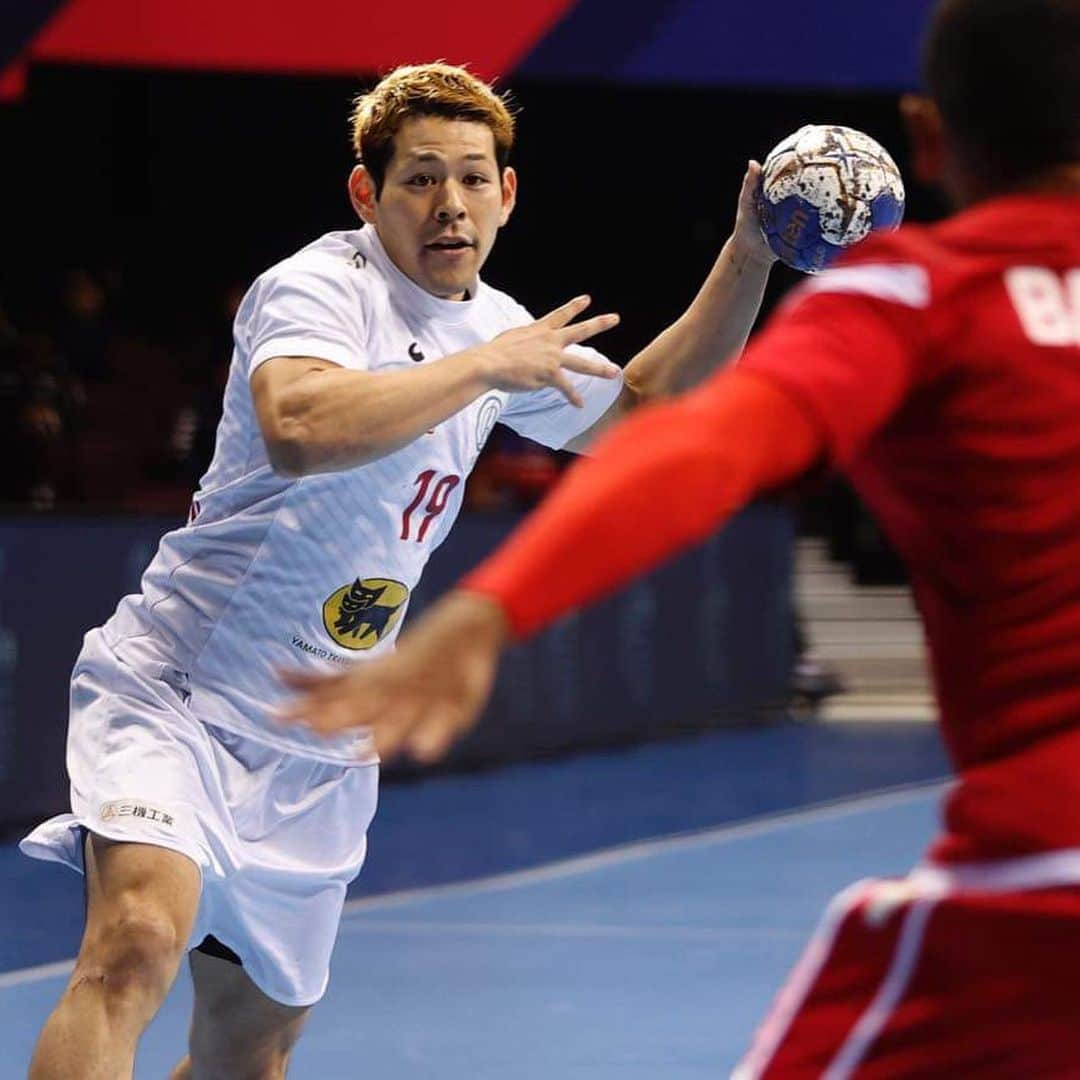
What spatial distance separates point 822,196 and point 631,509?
244cm

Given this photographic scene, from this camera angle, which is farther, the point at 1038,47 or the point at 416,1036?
the point at 416,1036

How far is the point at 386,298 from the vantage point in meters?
4.13

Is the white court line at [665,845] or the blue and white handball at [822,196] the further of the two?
the white court line at [665,845]

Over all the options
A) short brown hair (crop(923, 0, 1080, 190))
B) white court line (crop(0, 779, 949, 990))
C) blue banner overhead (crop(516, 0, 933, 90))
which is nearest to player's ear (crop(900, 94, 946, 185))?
short brown hair (crop(923, 0, 1080, 190))

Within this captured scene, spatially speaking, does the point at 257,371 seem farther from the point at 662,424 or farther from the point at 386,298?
the point at 662,424

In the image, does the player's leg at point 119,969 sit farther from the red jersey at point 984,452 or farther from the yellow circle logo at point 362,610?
the red jersey at point 984,452

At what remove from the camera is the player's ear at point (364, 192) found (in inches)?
168

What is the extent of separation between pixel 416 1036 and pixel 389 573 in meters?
2.15

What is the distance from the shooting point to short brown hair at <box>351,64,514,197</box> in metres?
4.20

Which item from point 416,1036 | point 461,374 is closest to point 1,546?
point 416,1036

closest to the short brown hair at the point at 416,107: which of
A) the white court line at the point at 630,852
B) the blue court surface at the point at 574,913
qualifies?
the blue court surface at the point at 574,913

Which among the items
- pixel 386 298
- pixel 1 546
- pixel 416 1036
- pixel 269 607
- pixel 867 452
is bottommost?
pixel 1 546

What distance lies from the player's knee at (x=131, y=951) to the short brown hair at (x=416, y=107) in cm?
137

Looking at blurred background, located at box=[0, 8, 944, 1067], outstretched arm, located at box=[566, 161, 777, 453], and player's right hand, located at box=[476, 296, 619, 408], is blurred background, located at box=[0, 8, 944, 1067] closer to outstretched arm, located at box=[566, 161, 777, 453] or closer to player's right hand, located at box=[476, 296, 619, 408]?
outstretched arm, located at box=[566, 161, 777, 453]
